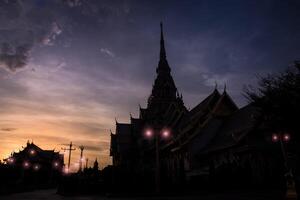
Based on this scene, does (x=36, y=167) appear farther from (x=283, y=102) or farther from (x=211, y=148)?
(x=283, y=102)

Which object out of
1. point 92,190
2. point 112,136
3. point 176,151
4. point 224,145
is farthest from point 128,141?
point 224,145

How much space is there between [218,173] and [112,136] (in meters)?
51.1

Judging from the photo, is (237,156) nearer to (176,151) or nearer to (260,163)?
(260,163)

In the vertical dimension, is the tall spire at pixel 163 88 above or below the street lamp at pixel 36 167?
above

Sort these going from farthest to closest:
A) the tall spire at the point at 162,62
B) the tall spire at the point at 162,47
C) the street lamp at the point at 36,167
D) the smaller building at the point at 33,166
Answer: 1. the street lamp at the point at 36,167
2. the smaller building at the point at 33,166
3. the tall spire at the point at 162,47
4. the tall spire at the point at 162,62

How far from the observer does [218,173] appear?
27.0 meters

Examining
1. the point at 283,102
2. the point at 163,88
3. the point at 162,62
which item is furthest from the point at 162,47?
the point at 283,102

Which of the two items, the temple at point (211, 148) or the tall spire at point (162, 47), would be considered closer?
the temple at point (211, 148)

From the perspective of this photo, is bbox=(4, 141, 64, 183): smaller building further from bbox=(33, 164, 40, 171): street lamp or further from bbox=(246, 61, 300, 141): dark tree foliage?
bbox=(246, 61, 300, 141): dark tree foliage

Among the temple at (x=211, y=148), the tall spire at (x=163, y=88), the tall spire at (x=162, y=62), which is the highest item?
the tall spire at (x=162, y=62)

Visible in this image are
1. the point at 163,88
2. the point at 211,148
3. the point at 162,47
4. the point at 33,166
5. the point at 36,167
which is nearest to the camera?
the point at 211,148

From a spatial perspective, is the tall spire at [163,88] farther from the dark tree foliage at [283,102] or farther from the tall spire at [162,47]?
the dark tree foliage at [283,102]

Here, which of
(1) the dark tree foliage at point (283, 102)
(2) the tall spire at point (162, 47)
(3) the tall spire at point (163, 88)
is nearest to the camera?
(1) the dark tree foliage at point (283, 102)

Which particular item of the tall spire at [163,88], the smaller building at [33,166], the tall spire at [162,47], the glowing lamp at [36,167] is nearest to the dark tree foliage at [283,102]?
the tall spire at [163,88]
